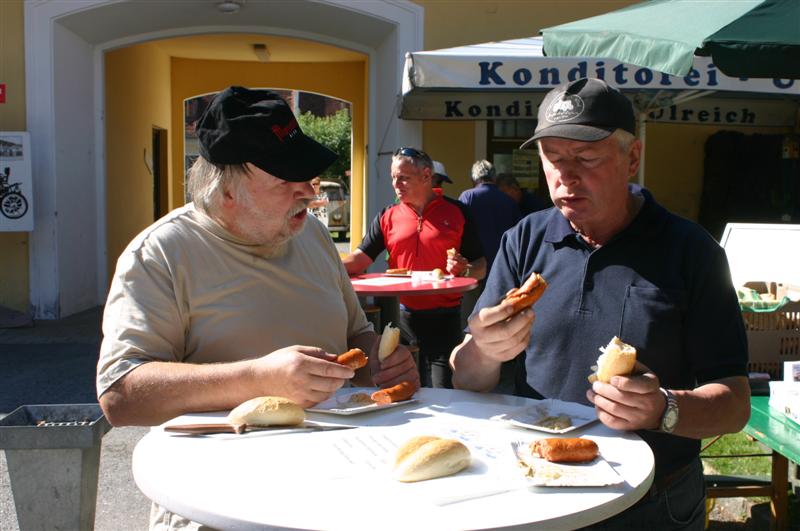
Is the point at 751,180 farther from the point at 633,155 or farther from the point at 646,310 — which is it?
the point at 646,310

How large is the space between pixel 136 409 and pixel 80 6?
9292 millimetres

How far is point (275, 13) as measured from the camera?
36.3 ft

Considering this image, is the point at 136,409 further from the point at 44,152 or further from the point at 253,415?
the point at 44,152

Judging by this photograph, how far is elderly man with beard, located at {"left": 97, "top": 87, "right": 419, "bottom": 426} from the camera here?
203 centimetres

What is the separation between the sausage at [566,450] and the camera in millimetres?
1695

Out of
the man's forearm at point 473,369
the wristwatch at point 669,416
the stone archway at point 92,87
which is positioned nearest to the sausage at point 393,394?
the man's forearm at point 473,369

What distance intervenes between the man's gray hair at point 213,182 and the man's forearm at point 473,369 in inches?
32.9

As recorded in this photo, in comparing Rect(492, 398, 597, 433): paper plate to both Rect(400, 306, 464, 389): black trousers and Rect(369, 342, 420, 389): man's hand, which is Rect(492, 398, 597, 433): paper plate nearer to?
Rect(369, 342, 420, 389): man's hand

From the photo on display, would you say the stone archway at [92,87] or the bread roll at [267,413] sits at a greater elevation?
the stone archway at [92,87]

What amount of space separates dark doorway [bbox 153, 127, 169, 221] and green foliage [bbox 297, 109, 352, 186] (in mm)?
20200

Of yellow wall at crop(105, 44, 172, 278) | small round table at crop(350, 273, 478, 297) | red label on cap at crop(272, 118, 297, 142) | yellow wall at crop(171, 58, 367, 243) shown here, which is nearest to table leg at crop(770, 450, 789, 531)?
small round table at crop(350, 273, 478, 297)

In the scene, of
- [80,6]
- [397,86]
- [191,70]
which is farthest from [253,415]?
[191,70]

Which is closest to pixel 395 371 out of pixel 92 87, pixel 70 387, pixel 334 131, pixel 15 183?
pixel 70 387

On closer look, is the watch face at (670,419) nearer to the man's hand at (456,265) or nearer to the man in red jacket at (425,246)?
the man in red jacket at (425,246)
